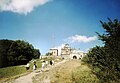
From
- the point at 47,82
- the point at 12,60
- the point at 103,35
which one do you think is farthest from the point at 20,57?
the point at 103,35

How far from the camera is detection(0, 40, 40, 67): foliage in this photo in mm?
70688

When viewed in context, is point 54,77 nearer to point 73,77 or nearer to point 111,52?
point 73,77

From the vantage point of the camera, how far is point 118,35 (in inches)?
A: 500

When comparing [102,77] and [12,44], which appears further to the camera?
[12,44]

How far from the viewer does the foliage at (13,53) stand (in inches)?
2783

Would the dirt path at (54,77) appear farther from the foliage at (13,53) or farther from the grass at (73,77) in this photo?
the foliage at (13,53)

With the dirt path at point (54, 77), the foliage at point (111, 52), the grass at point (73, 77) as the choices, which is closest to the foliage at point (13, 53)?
the dirt path at point (54, 77)

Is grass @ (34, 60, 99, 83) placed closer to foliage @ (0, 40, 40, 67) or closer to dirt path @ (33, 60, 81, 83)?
dirt path @ (33, 60, 81, 83)

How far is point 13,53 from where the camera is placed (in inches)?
2817

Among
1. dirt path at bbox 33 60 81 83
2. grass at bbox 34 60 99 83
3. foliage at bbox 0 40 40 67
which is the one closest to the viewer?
grass at bbox 34 60 99 83

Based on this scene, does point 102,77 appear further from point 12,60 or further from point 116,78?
point 12,60

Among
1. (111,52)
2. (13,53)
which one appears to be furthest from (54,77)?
(13,53)

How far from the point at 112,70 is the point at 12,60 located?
62369mm

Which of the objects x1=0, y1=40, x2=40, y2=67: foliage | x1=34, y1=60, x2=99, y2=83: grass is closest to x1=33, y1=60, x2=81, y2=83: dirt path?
x1=34, y1=60, x2=99, y2=83: grass
